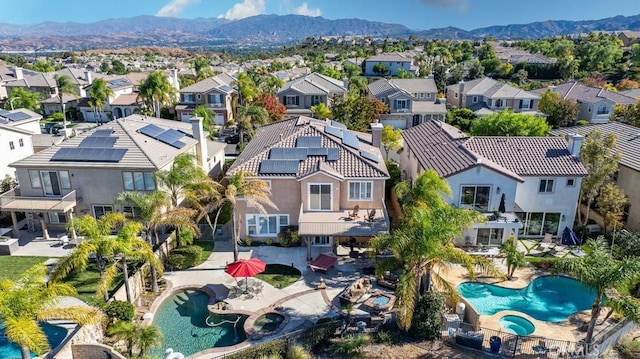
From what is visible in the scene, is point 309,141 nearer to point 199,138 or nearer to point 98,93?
point 199,138

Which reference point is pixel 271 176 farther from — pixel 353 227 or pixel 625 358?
pixel 625 358

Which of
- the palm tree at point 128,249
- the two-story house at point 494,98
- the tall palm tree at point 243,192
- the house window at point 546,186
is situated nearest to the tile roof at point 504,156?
the house window at point 546,186

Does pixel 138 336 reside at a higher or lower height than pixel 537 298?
higher

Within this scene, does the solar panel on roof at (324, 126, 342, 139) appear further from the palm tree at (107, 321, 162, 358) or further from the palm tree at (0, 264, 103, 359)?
the palm tree at (0, 264, 103, 359)

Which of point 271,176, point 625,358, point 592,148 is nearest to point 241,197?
point 271,176

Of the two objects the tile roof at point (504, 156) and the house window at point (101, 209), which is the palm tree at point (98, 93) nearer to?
the house window at point (101, 209)

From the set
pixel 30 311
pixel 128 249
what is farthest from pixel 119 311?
pixel 30 311
